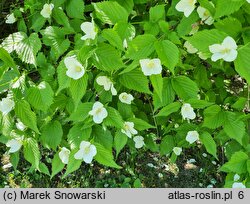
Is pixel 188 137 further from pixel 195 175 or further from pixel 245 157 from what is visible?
pixel 195 175

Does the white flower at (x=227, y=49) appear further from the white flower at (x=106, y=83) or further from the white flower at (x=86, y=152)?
the white flower at (x=86, y=152)

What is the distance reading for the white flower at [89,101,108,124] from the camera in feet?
5.43

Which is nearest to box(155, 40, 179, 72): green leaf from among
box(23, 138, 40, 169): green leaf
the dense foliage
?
the dense foliage

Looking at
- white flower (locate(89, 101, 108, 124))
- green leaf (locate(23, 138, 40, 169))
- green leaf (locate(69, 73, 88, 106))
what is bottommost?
green leaf (locate(23, 138, 40, 169))

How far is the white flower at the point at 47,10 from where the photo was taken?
1.80 metres

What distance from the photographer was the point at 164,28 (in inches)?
60.8

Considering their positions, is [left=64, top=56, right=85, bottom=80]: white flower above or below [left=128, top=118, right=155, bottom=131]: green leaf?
above

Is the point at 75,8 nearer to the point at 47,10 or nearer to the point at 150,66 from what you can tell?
the point at 47,10

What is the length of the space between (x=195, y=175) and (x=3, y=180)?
1635 millimetres

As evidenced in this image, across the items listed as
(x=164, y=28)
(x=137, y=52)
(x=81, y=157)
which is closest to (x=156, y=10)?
(x=164, y=28)

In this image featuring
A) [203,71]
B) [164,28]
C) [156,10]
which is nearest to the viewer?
[164,28]

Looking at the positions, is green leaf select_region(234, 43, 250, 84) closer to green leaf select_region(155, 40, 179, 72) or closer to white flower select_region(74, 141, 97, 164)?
green leaf select_region(155, 40, 179, 72)

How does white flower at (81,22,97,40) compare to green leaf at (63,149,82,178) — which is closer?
white flower at (81,22,97,40)

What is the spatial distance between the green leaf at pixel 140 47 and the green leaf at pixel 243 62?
0.92ft
